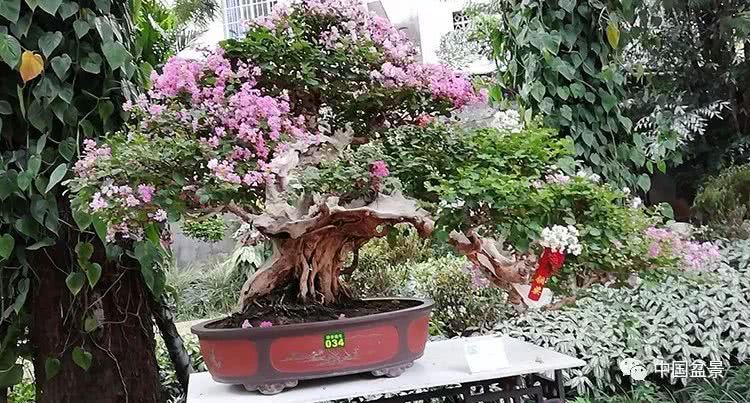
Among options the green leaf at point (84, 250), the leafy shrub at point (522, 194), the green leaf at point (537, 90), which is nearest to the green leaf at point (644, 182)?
the green leaf at point (537, 90)

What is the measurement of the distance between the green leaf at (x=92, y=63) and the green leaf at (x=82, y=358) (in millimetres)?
664

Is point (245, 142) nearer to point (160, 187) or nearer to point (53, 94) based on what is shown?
point (160, 187)

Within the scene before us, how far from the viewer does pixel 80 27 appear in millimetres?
1611

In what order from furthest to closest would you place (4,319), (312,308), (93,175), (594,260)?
1. (4,319)
2. (312,308)
3. (594,260)
4. (93,175)

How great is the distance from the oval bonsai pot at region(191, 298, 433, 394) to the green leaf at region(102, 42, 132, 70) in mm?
653

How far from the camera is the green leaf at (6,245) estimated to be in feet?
5.18

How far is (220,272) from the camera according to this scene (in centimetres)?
539

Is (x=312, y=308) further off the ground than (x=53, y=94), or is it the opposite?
(x=53, y=94)

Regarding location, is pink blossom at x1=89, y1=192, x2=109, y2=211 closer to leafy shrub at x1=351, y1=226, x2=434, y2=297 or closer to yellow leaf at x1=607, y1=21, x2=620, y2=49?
yellow leaf at x1=607, y1=21, x2=620, y2=49

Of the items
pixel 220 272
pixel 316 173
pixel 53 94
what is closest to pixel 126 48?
pixel 53 94

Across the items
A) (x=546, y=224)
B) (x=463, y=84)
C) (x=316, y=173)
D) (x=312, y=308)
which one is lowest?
(x=312, y=308)

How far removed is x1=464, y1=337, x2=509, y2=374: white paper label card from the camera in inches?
55.9

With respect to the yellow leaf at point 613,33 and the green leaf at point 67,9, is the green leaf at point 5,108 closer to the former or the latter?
the green leaf at point 67,9

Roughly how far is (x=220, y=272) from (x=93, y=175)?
427 cm
